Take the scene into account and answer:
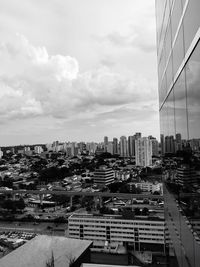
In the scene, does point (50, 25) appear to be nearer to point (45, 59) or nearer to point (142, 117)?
point (45, 59)

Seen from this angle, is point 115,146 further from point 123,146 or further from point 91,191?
point 91,191

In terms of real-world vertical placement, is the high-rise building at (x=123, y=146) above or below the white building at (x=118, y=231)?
above

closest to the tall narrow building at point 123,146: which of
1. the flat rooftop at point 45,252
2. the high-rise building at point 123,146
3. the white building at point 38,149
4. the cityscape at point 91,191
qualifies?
the high-rise building at point 123,146

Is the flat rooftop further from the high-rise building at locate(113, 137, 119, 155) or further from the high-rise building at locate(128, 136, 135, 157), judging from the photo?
the high-rise building at locate(113, 137, 119, 155)

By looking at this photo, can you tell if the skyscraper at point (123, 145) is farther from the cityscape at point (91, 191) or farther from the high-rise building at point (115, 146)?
the cityscape at point (91, 191)

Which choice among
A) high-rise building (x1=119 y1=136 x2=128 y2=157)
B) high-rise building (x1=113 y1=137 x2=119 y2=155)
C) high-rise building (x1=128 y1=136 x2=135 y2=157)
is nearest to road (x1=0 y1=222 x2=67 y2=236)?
high-rise building (x1=128 y1=136 x2=135 y2=157)

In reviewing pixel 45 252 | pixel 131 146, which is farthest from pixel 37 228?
pixel 131 146

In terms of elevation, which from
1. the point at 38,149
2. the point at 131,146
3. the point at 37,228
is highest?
the point at 131,146
